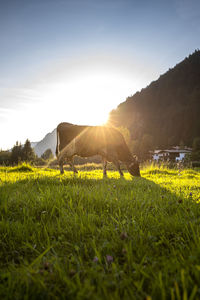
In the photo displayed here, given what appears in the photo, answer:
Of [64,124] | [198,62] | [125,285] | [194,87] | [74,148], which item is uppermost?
[198,62]

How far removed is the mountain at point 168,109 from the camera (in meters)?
130

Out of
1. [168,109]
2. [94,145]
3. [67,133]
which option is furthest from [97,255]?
[168,109]

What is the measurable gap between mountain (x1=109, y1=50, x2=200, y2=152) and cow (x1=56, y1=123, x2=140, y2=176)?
11221 centimetres

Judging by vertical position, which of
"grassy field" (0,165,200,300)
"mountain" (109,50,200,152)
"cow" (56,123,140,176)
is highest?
"mountain" (109,50,200,152)

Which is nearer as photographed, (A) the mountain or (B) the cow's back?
(B) the cow's back

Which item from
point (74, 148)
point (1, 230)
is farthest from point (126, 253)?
point (74, 148)

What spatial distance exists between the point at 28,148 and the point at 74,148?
93.1 meters

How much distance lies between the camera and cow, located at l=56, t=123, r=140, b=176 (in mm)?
9148

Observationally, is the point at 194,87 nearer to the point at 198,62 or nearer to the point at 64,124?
the point at 198,62

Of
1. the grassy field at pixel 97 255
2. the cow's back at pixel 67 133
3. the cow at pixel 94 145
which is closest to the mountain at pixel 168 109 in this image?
the cow at pixel 94 145

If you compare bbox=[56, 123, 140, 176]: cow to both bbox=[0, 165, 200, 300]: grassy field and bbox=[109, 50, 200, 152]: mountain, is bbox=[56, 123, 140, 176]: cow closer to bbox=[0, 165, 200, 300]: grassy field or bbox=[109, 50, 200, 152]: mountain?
bbox=[0, 165, 200, 300]: grassy field

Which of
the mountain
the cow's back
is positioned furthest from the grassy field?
the mountain

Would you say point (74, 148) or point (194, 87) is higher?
point (194, 87)

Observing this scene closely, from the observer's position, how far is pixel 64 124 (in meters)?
9.79
